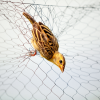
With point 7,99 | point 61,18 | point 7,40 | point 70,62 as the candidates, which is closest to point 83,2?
point 61,18

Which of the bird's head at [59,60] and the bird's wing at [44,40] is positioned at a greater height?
the bird's wing at [44,40]

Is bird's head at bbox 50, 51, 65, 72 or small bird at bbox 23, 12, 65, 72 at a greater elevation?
small bird at bbox 23, 12, 65, 72

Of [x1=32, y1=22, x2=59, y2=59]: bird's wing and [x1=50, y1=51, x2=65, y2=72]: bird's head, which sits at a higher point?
[x1=32, y1=22, x2=59, y2=59]: bird's wing

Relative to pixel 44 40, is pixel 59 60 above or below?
below

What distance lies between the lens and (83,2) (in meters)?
0.77

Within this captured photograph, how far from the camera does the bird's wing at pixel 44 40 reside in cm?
56

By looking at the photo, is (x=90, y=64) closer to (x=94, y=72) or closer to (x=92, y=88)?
(x=94, y=72)

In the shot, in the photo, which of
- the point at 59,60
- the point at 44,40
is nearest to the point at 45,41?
the point at 44,40

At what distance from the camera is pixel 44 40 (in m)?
0.56

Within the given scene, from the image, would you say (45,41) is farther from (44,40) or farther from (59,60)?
(59,60)

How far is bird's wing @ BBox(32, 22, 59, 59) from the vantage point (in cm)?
56

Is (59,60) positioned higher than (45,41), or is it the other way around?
(45,41)

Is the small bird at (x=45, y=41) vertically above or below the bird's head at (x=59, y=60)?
above

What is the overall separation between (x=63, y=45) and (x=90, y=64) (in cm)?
24
